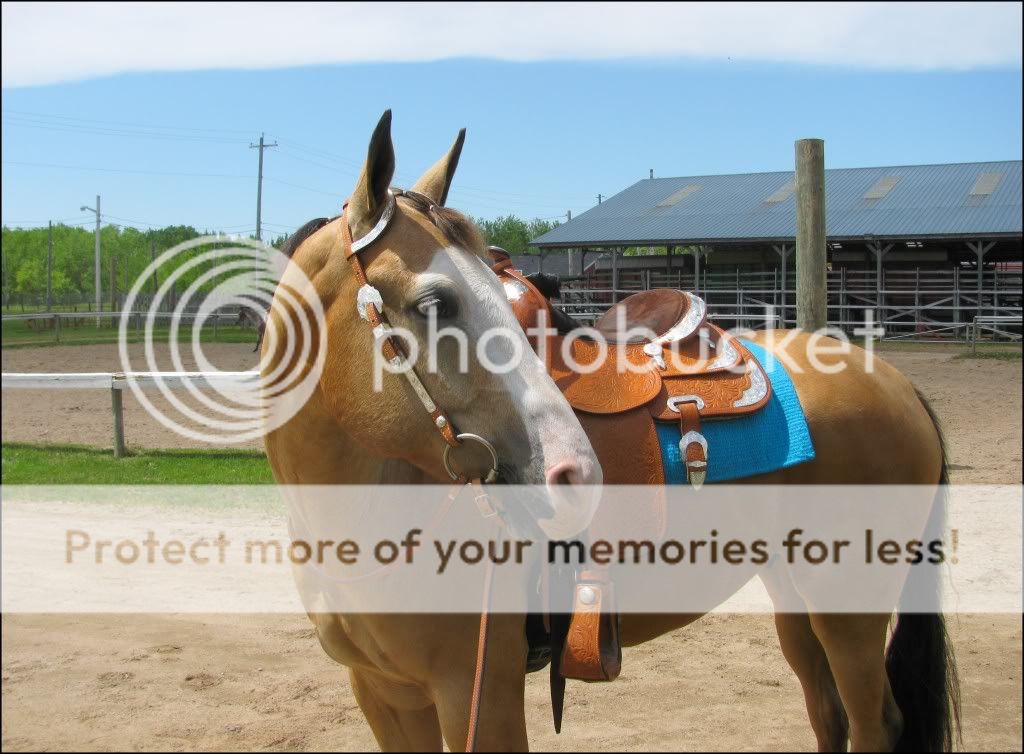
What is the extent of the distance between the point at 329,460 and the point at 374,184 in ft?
2.20

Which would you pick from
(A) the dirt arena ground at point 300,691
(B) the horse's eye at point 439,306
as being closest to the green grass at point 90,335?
(A) the dirt arena ground at point 300,691

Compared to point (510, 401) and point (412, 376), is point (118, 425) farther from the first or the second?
point (510, 401)

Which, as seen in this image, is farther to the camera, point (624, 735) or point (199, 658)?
point (199, 658)

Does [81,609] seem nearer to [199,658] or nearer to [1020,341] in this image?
[199,658]

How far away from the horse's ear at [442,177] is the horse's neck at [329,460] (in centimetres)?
63

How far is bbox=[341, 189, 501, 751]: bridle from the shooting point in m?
1.85

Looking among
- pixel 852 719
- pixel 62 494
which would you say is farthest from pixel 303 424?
pixel 62 494

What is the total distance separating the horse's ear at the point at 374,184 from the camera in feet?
6.22

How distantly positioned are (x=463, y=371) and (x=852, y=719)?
1.84 meters

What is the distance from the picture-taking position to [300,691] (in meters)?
3.80

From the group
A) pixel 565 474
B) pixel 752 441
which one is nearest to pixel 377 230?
pixel 565 474

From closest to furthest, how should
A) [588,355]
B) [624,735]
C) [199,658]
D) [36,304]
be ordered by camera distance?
[588,355] < [624,735] < [199,658] < [36,304]

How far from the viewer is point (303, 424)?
2113 mm

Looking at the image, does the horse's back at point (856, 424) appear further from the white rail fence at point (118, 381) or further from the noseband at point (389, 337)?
the white rail fence at point (118, 381)
